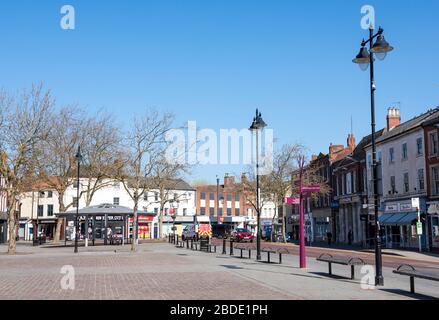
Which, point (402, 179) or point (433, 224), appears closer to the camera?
point (433, 224)

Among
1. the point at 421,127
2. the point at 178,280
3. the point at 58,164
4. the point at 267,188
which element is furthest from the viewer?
the point at 267,188

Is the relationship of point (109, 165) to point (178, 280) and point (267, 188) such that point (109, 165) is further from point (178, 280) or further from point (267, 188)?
point (178, 280)

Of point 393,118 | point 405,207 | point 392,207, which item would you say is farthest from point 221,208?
Answer: point 405,207

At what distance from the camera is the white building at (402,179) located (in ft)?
135

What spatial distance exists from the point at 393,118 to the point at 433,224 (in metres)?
15.0

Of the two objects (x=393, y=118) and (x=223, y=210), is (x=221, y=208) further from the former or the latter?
(x=393, y=118)

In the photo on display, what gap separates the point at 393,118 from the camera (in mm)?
50750

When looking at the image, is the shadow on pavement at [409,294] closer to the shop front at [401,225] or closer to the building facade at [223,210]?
the shop front at [401,225]

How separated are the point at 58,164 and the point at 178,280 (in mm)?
34967

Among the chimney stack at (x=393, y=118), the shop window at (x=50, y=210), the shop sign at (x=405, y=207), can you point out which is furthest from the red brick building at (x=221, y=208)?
the shop sign at (x=405, y=207)

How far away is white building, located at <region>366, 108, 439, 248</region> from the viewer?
4100 centimetres

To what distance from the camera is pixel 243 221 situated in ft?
334

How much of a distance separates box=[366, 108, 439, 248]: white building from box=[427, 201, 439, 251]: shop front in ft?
3.09
